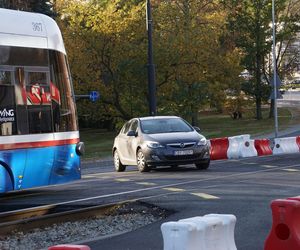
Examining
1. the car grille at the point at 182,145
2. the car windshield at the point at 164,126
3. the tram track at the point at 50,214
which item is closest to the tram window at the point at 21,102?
the tram track at the point at 50,214

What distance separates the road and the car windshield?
1093 millimetres

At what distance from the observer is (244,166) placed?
17.8 m

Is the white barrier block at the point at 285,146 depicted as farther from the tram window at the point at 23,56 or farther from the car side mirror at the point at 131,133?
the tram window at the point at 23,56

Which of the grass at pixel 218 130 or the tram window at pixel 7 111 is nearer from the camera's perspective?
the tram window at pixel 7 111

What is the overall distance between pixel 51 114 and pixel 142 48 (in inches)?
935

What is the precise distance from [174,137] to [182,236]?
11.6m

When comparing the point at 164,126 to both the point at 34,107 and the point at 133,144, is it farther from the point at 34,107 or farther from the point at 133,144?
the point at 34,107

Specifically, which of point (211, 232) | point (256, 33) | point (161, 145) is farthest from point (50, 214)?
point (256, 33)

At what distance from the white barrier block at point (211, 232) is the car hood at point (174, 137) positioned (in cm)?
1082

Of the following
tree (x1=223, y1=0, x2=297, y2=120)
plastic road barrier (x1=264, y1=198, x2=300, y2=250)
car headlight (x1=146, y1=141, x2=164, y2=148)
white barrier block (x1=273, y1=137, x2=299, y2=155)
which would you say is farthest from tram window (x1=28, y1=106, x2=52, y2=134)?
tree (x1=223, y1=0, x2=297, y2=120)

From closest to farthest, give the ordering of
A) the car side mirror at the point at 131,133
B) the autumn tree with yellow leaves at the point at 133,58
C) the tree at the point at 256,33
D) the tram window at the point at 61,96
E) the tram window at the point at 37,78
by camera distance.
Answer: the tram window at the point at 37,78 → the tram window at the point at 61,96 → the car side mirror at the point at 131,133 → the autumn tree with yellow leaves at the point at 133,58 → the tree at the point at 256,33

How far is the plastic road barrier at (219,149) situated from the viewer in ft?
71.1

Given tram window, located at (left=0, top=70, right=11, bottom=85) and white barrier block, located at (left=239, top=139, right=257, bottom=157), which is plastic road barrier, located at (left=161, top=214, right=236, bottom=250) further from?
white barrier block, located at (left=239, top=139, right=257, bottom=157)

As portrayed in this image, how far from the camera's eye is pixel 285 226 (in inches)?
260
